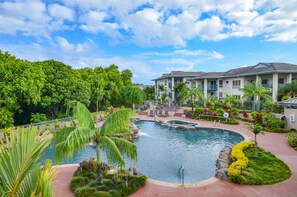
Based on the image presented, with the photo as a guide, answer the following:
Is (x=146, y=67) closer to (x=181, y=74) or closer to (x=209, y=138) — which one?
(x=181, y=74)

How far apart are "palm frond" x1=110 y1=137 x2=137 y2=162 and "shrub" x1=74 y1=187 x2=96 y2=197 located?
2.15 meters

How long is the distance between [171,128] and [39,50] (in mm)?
19110

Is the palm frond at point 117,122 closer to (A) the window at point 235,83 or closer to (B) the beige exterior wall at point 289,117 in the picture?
(B) the beige exterior wall at point 289,117

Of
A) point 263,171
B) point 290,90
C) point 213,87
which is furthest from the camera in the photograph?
point 213,87

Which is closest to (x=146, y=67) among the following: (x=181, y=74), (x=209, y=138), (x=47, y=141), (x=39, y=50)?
(x=181, y=74)

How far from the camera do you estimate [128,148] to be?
844cm

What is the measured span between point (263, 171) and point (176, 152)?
6.47 metres

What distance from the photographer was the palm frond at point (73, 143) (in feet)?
24.0

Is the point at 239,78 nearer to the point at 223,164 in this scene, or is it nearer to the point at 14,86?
the point at 223,164

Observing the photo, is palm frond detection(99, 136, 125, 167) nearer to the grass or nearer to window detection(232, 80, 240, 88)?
the grass

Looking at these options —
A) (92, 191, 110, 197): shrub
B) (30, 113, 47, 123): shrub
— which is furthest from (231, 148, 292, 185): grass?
(30, 113, 47, 123): shrub

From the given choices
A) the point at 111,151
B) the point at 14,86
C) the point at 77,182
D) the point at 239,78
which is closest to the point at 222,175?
the point at 111,151

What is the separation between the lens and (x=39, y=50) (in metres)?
25.4

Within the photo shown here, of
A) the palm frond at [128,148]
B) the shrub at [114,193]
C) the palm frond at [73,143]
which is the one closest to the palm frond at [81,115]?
the palm frond at [73,143]
